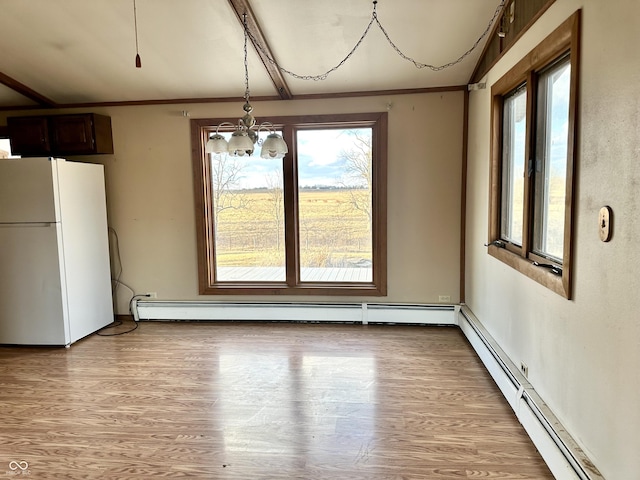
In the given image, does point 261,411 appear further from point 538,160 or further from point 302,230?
point 538,160

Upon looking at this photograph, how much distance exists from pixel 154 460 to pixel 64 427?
769 millimetres

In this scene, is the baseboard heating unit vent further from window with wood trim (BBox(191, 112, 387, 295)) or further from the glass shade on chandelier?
the glass shade on chandelier

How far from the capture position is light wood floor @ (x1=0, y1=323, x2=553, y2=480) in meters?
2.14

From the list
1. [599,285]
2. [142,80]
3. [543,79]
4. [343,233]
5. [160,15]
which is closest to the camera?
[599,285]

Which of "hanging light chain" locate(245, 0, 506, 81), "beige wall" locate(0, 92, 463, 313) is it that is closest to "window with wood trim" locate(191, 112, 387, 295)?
"beige wall" locate(0, 92, 463, 313)

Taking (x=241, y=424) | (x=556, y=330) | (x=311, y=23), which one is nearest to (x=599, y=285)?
(x=556, y=330)

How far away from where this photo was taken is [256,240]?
4.53 m

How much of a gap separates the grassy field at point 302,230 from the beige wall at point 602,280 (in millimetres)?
2256

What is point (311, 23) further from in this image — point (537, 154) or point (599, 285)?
point (599, 285)

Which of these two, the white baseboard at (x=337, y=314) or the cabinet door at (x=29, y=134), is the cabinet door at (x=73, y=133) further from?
the white baseboard at (x=337, y=314)

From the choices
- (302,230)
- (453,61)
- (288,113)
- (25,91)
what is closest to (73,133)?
(25,91)

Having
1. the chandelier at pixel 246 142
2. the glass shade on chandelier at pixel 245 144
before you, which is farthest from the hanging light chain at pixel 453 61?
the glass shade on chandelier at pixel 245 144

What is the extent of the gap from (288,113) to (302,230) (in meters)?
1.25

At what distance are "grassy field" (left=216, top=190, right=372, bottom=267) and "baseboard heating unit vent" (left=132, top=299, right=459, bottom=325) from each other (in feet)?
1.55
